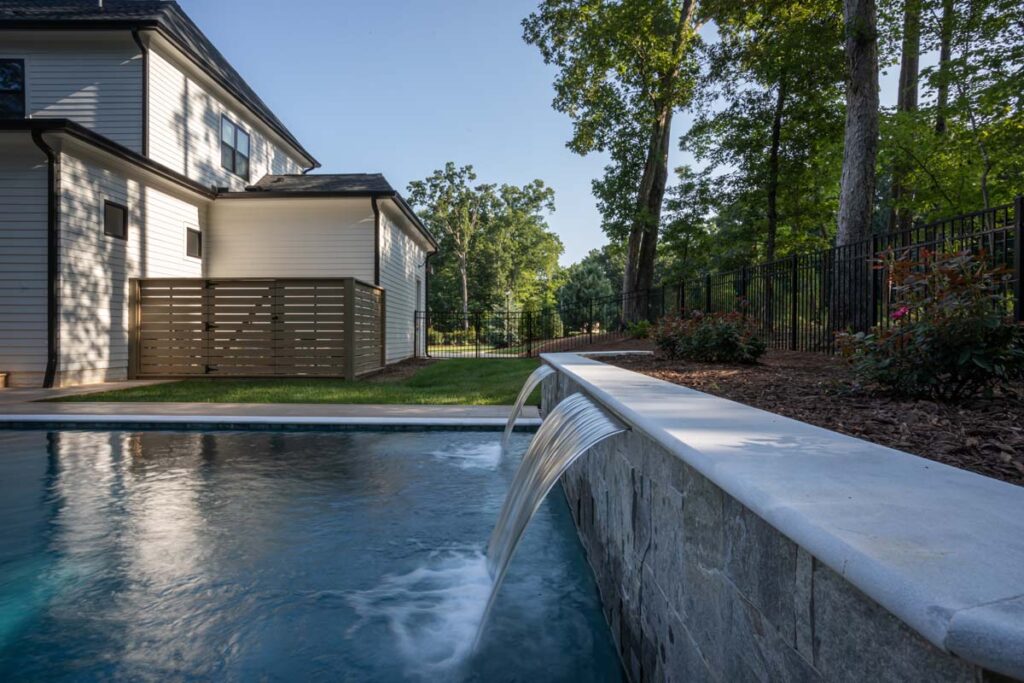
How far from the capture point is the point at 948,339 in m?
3.25

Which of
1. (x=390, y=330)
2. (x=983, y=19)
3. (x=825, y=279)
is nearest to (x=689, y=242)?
(x=983, y=19)

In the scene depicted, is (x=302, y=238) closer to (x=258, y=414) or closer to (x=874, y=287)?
(x=258, y=414)

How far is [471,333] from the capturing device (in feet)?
116

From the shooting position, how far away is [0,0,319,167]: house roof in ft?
37.2

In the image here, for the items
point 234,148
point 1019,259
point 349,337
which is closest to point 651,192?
point 349,337

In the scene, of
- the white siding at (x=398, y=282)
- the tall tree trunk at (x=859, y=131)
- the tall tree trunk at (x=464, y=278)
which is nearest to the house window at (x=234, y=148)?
the white siding at (x=398, y=282)

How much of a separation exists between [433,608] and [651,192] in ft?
49.0

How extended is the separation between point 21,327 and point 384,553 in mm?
9090

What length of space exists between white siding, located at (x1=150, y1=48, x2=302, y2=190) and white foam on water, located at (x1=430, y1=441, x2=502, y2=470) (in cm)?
1038

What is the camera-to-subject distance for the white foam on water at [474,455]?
5.54 meters

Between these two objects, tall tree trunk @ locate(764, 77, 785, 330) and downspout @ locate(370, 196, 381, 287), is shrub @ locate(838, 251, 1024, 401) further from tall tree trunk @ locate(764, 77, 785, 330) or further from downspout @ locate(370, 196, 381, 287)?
tall tree trunk @ locate(764, 77, 785, 330)

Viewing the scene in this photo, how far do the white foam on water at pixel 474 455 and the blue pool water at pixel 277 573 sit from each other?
0.14 ft

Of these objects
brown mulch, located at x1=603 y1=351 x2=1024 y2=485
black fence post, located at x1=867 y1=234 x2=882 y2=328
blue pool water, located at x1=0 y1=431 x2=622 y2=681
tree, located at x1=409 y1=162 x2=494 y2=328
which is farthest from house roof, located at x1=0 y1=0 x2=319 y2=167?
tree, located at x1=409 y1=162 x2=494 y2=328

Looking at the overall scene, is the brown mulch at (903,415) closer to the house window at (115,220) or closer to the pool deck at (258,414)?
the pool deck at (258,414)
